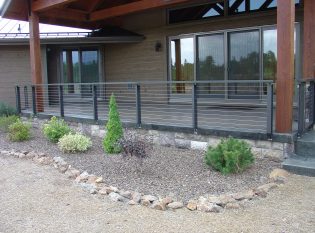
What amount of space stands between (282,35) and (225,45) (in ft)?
13.7

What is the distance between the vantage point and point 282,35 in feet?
18.4

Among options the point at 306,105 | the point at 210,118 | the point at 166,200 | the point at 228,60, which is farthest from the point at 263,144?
the point at 228,60

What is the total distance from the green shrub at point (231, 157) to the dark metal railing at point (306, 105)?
1169mm

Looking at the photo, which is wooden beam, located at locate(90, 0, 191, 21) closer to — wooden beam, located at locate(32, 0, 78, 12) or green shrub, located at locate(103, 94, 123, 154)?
wooden beam, located at locate(32, 0, 78, 12)

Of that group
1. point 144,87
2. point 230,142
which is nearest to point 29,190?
point 230,142

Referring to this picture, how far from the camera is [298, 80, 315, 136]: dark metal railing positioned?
5.88 m

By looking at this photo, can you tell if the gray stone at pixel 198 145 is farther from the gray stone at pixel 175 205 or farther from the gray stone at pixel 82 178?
the gray stone at pixel 175 205

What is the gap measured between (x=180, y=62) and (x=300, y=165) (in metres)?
6.31

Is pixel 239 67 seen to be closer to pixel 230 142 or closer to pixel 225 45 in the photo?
pixel 225 45

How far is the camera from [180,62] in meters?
11.0

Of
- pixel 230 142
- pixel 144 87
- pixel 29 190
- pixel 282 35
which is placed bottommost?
pixel 29 190

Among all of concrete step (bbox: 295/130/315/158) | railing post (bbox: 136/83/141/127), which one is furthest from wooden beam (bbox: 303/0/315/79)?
railing post (bbox: 136/83/141/127)

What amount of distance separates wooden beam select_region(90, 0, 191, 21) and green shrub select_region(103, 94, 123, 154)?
11.0 ft

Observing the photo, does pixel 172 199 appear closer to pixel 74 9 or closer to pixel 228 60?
pixel 228 60
